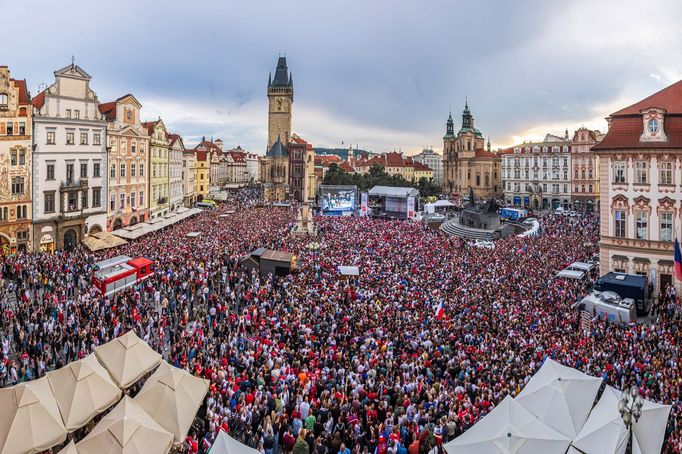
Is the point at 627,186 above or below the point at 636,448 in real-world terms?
above

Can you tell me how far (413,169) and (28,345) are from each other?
148 m

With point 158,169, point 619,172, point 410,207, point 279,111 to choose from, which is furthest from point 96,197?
point 279,111

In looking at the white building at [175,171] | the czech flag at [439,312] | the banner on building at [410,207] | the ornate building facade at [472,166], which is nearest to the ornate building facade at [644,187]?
the czech flag at [439,312]

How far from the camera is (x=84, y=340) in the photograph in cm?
1797

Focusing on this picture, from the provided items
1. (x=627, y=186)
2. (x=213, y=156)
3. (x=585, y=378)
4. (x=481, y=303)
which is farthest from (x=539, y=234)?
(x=213, y=156)

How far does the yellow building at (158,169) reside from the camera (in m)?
53.7

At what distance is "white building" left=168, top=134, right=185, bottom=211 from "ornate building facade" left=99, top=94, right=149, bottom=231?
35.6ft

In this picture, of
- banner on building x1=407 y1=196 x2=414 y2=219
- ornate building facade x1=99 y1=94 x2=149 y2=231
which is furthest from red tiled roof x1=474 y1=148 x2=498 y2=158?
ornate building facade x1=99 y1=94 x2=149 y2=231

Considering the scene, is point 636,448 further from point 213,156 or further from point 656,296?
point 213,156

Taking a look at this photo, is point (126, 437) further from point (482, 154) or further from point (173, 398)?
point (482, 154)

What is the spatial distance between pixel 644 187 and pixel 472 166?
87061mm

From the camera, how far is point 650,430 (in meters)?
10.9

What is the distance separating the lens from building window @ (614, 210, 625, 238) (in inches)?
1135

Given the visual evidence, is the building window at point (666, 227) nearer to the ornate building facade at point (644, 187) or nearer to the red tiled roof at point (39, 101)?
the ornate building facade at point (644, 187)
